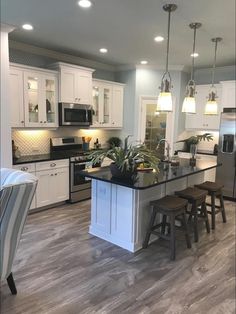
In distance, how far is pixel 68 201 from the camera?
500cm

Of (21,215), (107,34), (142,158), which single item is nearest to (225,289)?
(142,158)

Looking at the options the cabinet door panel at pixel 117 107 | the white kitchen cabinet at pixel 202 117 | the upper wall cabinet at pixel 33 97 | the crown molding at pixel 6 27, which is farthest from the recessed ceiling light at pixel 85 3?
the white kitchen cabinet at pixel 202 117

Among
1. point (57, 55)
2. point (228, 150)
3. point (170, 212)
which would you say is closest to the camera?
point (170, 212)

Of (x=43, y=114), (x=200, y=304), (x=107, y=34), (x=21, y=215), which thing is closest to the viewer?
(x=21, y=215)

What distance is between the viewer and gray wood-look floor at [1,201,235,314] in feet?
7.46

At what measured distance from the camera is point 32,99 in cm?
451

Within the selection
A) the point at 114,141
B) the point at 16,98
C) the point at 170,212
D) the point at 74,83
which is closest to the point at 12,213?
the point at 170,212

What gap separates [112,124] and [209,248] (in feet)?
11.8

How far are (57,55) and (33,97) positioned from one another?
112 centimetres

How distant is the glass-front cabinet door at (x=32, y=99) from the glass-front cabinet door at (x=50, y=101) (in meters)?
0.16

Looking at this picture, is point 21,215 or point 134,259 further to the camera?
point 134,259

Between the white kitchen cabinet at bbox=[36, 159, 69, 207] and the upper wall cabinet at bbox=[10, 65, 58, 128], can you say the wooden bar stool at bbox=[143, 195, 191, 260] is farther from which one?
the upper wall cabinet at bbox=[10, 65, 58, 128]

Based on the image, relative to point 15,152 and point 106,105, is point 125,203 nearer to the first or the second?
point 15,152

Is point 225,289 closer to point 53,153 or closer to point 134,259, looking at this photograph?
point 134,259
